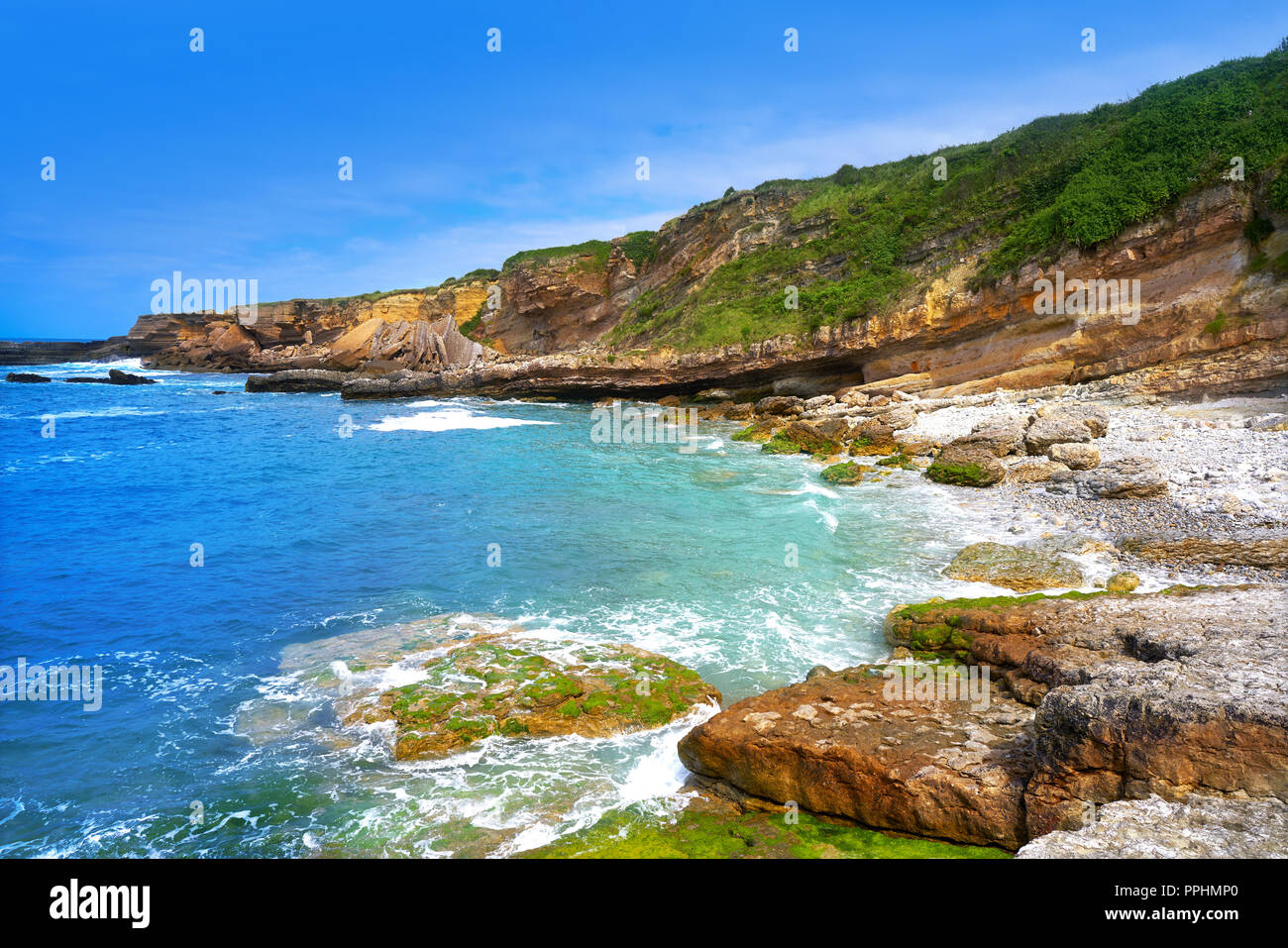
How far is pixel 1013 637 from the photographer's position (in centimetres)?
782

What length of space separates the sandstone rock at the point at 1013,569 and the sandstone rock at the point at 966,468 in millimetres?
5529

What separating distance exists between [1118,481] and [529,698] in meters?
12.7

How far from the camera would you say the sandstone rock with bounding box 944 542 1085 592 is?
1050cm

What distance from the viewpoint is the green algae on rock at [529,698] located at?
755cm

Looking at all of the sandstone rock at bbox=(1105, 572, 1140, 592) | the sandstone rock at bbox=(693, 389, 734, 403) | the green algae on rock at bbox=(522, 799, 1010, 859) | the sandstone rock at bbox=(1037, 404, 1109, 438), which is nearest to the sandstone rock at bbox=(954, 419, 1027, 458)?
the sandstone rock at bbox=(1037, 404, 1109, 438)

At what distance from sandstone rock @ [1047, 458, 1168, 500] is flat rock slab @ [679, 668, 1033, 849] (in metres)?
9.31

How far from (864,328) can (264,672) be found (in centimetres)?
2695

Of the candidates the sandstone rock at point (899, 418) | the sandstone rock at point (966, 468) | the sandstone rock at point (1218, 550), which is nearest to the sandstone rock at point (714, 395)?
the sandstone rock at point (899, 418)

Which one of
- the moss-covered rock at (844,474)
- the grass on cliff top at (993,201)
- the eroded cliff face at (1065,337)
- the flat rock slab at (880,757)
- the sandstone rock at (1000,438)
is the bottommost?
the flat rock slab at (880,757)

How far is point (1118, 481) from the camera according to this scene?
13750 millimetres

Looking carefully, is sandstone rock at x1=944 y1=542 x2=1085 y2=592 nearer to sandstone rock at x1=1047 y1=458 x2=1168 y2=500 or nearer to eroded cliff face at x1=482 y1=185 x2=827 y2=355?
sandstone rock at x1=1047 y1=458 x2=1168 y2=500

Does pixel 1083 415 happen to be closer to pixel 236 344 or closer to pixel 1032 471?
pixel 1032 471

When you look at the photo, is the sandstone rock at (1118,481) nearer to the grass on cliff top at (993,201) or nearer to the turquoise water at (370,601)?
the turquoise water at (370,601)

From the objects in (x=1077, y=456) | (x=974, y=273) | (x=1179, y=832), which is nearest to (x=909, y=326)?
(x=974, y=273)
